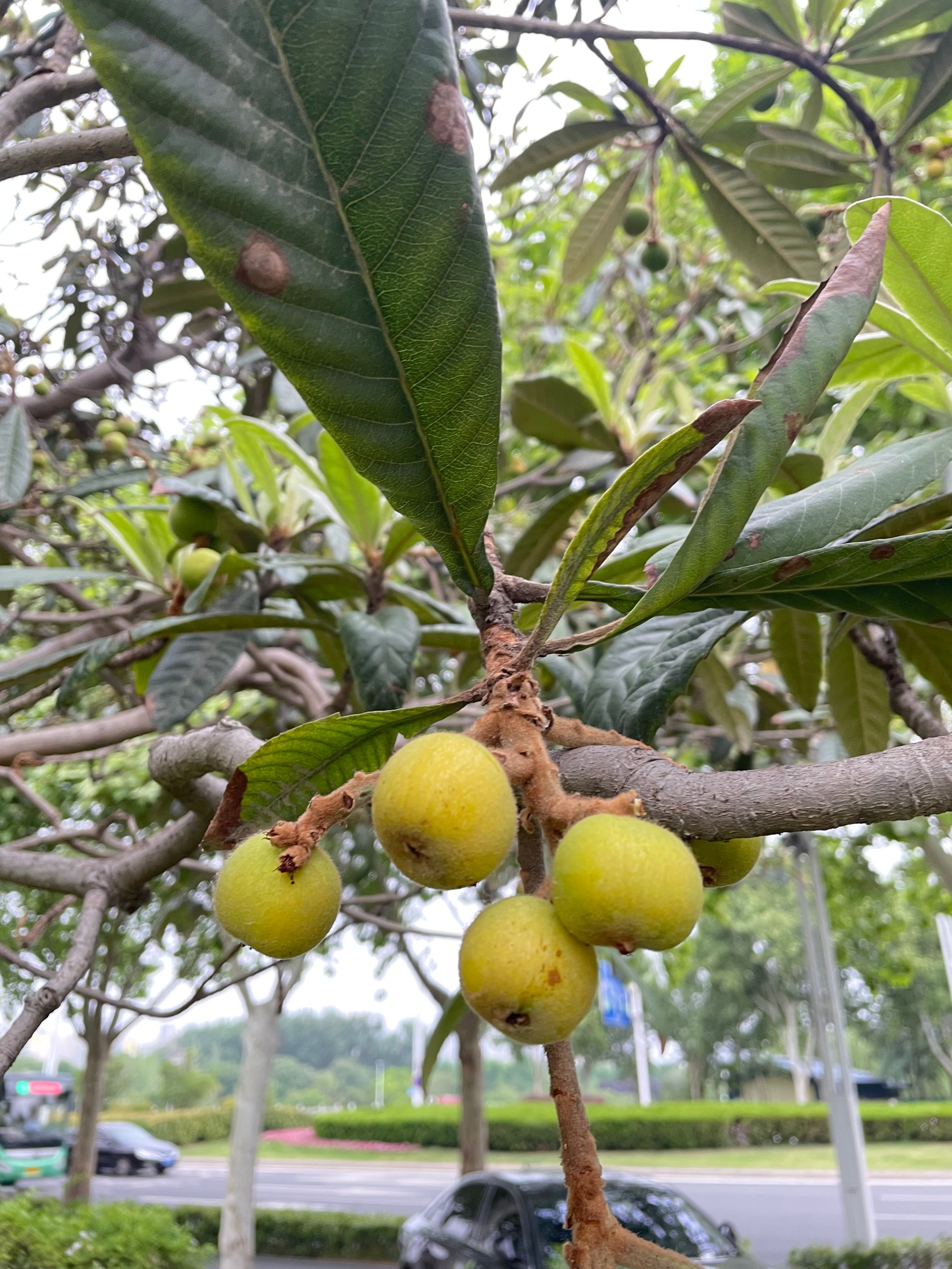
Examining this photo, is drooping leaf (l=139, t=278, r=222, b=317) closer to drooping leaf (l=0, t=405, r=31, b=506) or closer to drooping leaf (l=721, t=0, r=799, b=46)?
drooping leaf (l=0, t=405, r=31, b=506)

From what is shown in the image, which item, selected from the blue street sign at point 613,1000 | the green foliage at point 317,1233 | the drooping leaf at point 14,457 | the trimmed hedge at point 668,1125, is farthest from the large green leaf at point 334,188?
the trimmed hedge at point 668,1125

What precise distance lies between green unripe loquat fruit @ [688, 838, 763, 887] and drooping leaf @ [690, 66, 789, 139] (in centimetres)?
261

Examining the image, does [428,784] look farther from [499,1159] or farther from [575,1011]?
[499,1159]

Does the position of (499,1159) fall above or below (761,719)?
below

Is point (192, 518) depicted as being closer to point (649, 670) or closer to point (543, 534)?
point (543, 534)

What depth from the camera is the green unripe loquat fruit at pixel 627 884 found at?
2.03 feet

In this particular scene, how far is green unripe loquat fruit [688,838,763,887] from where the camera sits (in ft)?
2.62

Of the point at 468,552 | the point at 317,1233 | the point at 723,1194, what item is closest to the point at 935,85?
the point at 468,552

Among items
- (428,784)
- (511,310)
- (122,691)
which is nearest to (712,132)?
(122,691)

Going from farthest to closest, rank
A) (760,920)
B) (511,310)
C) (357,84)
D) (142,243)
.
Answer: (760,920) < (511,310) < (142,243) < (357,84)

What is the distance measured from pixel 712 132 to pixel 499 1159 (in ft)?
77.4

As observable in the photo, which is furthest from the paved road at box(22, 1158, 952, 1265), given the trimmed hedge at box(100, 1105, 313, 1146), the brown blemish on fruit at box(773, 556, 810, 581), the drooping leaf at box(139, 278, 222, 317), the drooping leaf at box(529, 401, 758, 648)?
the drooping leaf at box(529, 401, 758, 648)

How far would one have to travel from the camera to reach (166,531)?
7.27ft

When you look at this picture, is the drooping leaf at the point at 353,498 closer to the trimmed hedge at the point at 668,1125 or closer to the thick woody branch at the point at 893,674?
the thick woody branch at the point at 893,674
